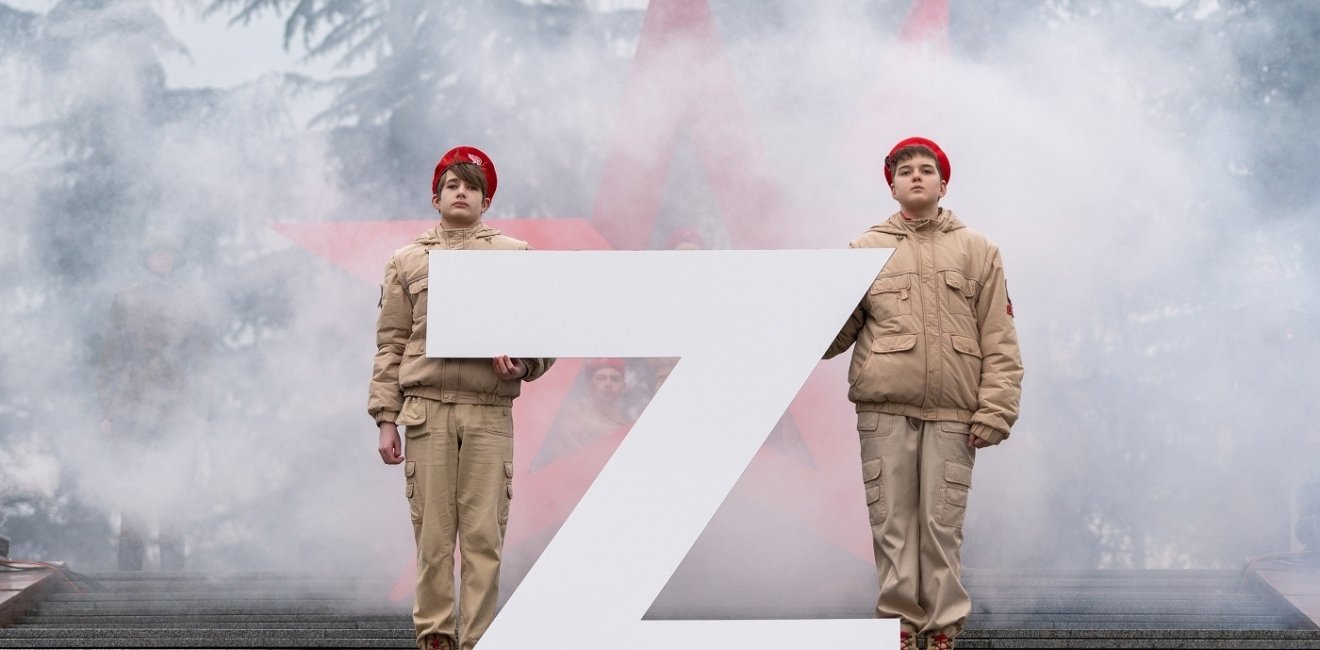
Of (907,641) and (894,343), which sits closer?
(907,641)

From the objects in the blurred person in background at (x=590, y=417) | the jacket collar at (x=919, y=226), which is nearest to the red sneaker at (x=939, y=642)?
the jacket collar at (x=919, y=226)

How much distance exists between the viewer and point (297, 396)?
686 cm

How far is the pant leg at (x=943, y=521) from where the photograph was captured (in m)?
3.71

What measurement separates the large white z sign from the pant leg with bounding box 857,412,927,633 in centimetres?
56

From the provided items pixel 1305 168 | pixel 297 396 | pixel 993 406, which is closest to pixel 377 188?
pixel 297 396

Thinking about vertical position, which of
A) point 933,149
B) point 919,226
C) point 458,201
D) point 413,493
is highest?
point 933,149

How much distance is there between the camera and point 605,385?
6.34 meters

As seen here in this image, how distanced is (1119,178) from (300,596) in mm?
4037

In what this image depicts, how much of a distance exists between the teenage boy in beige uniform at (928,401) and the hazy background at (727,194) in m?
2.32

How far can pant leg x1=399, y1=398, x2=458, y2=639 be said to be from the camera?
378 centimetres

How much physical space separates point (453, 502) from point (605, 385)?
2.52 m

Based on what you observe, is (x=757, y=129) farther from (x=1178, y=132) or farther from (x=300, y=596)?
(x=300, y=596)

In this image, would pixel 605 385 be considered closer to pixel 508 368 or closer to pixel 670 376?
pixel 508 368

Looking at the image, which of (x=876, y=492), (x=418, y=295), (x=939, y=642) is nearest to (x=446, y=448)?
(x=418, y=295)
